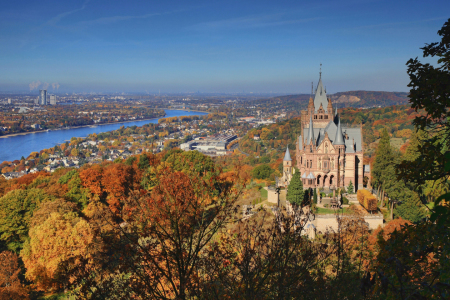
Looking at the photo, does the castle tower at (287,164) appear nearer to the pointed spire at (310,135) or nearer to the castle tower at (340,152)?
the pointed spire at (310,135)

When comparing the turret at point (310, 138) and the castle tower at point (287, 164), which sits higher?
the turret at point (310, 138)

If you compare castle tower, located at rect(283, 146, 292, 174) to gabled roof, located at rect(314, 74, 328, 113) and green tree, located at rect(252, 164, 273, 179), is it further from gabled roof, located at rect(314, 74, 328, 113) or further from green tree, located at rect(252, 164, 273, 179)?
green tree, located at rect(252, 164, 273, 179)

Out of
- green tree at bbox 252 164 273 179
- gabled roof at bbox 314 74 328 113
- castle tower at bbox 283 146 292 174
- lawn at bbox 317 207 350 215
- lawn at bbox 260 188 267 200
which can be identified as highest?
gabled roof at bbox 314 74 328 113

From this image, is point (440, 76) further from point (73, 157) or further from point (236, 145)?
point (236, 145)

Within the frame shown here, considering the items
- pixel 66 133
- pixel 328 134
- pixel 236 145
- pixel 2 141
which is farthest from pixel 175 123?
→ pixel 328 134

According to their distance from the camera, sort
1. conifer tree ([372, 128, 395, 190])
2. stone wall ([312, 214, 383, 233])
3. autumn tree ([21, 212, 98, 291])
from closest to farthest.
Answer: autumn tree ([21, 212, 98, 291])
stone wall ([312, 214, 383, 233])
conifer tree ([372, 128, 395, 190])

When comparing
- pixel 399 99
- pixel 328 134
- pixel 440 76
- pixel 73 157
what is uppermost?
pixel 399 99

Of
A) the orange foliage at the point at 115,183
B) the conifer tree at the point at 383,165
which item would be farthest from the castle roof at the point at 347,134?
the orange foliage at the point at 115,183

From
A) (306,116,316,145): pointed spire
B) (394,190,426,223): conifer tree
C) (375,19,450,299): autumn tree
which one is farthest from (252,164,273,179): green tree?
(375,19,450,299): autumn tree

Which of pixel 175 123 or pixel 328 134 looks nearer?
pixel 328 134
